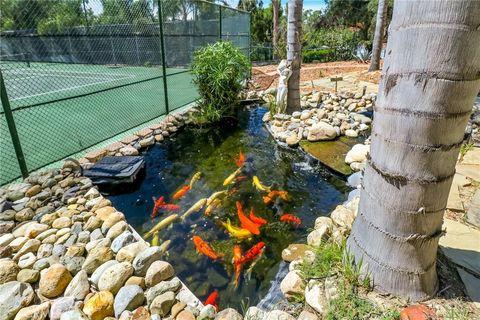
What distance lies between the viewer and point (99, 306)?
191cm

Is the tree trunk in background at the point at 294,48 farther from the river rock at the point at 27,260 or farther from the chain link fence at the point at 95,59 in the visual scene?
the river rock at the point at 27,260

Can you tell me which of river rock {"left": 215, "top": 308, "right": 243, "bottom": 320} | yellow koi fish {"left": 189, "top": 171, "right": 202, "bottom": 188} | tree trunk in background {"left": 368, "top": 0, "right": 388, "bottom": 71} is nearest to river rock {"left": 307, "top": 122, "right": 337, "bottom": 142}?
yellow koi fish {"left": 189, "top": 171, "right": 202, "bottom": 188}

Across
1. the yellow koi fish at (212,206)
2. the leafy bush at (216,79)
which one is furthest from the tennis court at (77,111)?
the yellow koi fish at (212,206)

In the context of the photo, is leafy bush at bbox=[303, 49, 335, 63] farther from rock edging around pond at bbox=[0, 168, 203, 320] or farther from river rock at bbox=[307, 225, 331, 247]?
rock edging around pond at bbox=[0, 168, 203, 320]

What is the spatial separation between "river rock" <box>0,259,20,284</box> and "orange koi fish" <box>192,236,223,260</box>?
4.55 feet

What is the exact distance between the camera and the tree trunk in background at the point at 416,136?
112cm

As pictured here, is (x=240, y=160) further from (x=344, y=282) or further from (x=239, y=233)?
(x=344, y=282)

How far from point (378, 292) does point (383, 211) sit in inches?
20.0

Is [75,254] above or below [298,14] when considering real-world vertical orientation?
below

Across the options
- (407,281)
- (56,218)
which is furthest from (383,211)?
(56,218)

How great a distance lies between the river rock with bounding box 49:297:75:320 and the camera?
1.86 meters

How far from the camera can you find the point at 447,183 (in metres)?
1.38

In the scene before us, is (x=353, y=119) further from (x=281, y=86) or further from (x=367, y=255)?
(x=367, y=255)

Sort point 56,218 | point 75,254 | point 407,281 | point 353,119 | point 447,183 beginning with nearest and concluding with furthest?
1. point 447,183
2. point 407,281
3. point 75,254
4. point 56,218
5. point 353,119
